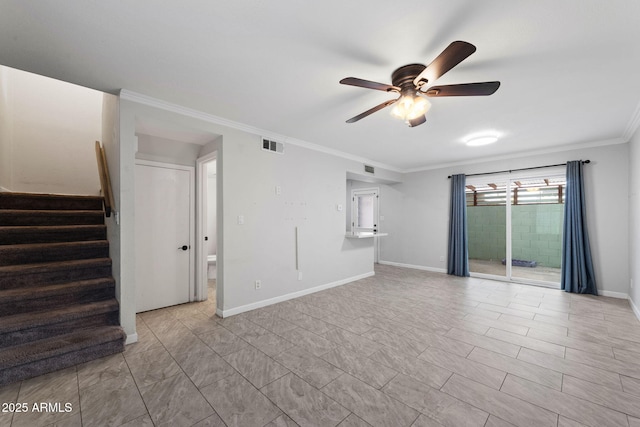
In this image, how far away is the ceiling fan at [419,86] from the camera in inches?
68.1

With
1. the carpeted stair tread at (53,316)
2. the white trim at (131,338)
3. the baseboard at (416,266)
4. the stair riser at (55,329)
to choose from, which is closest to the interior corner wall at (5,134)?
the carpeted stair tread at (53,316)

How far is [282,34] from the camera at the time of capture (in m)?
1.82

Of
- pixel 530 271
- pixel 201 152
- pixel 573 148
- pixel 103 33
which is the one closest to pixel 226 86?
pixel 103 33

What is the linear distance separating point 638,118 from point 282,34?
4.47 meters

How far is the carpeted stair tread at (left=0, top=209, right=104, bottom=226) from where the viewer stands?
309 cm

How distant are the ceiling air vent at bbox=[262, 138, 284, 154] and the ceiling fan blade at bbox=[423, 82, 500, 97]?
92.7 inches

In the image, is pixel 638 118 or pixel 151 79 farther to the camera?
pixel 638 118

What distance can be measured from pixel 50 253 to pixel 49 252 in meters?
0.01

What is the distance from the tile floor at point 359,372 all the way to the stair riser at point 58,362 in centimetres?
7

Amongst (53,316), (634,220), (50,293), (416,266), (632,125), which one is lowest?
(416,266)

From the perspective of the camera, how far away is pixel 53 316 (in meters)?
2.39

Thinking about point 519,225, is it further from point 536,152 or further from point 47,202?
point 47,202

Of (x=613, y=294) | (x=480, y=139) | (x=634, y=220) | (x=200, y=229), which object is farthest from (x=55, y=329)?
(x=613, y=294)

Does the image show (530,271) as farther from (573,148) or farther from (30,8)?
(30,8)
